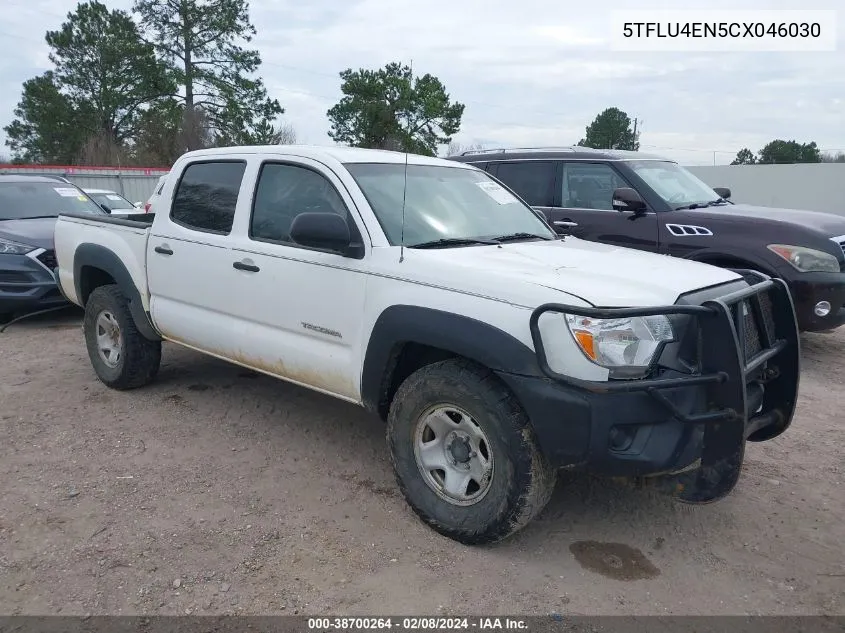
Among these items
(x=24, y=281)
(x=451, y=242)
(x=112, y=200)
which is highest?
(x=112, y=200)

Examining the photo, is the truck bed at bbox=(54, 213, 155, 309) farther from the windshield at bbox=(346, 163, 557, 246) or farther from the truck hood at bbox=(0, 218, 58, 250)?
the truck hood at bbox=(0, 218, 58, 250)

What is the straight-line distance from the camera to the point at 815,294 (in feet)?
19.9

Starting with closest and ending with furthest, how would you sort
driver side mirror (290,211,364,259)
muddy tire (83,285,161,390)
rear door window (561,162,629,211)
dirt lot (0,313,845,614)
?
dirt lot (0,313,845,614) < driver side mirror (290,211,364,259) < muddy tire (83,285,161,390) < rear door window (561,162,629,211)

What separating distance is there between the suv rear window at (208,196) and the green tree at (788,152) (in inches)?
1792

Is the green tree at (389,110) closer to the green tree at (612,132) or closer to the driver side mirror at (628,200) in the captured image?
the green tree at (612,132)

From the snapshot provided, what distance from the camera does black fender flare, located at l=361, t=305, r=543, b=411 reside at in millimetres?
2979

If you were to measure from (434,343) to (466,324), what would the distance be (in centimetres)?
20

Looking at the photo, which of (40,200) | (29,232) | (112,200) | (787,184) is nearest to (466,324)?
(29,232)

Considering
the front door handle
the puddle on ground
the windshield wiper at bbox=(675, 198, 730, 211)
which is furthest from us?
the windshield wiper at bbox=(675, 198, 730, 211)

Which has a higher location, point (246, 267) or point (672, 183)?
point (672, 183)

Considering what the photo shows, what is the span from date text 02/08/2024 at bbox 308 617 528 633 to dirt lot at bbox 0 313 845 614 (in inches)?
2.1

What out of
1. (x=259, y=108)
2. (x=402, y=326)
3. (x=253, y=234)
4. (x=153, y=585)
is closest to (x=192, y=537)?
(x=153, y=585)

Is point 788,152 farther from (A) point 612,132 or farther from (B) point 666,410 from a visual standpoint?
(B) point 666,410

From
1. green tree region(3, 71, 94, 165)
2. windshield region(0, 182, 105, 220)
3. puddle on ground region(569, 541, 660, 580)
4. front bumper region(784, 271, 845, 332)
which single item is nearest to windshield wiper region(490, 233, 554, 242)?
puddle on ground region(569, 541, 660, 580)
